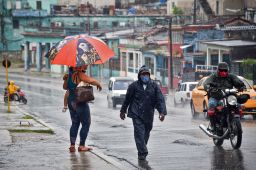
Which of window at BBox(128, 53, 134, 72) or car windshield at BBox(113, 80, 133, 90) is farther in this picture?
window at BBox(128, 53, 134, 72)

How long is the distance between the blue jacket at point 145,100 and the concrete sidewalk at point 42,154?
0.93 m

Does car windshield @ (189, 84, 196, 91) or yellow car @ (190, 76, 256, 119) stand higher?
yellow car @ (190, 76, 256, 119)

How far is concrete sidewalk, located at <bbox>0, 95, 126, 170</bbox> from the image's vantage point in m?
13.8

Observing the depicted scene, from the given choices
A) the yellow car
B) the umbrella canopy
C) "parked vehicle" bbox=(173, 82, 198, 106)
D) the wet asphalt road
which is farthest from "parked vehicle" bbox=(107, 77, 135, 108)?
the umbrella canopy

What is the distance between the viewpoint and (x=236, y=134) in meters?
15.6

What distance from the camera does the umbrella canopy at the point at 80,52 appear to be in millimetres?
15836

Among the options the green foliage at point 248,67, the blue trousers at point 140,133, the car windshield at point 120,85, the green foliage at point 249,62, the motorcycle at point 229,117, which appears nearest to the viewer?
the blue trousers at point 140,133

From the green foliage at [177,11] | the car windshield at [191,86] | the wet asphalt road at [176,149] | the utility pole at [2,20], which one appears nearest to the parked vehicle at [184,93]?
the car windshield at [191,86]

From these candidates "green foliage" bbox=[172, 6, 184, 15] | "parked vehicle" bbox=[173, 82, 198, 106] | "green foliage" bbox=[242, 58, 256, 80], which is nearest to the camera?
"parked vehicle" bbox=[173, 82, 198, 106]

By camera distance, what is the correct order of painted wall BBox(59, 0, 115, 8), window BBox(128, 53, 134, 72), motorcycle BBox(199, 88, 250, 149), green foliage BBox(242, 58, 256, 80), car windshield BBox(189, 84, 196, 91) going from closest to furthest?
motorcycle BBox(199, 88, 250, 149), car windshield BBox(189, 84, 196, 91), green foliage BBox(242, 58, 256, 80), window BBox(128, 53, 134, 72), painted wall BBox(59, 0, 115, 8)

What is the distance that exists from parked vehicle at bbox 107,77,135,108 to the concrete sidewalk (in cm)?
2219

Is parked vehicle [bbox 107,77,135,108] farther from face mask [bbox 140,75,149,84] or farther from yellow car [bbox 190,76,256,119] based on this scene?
face mask [bbox 140,75,149,84]

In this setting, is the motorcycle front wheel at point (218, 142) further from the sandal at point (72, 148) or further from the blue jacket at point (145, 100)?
the sandal at point (72, 148)

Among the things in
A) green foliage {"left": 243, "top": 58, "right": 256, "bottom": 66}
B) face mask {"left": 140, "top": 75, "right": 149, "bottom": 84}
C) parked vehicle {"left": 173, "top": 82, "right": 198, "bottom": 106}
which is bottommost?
parked vehicle {"left": 173, "top": 82, "right": 198, "bottom": 106}
